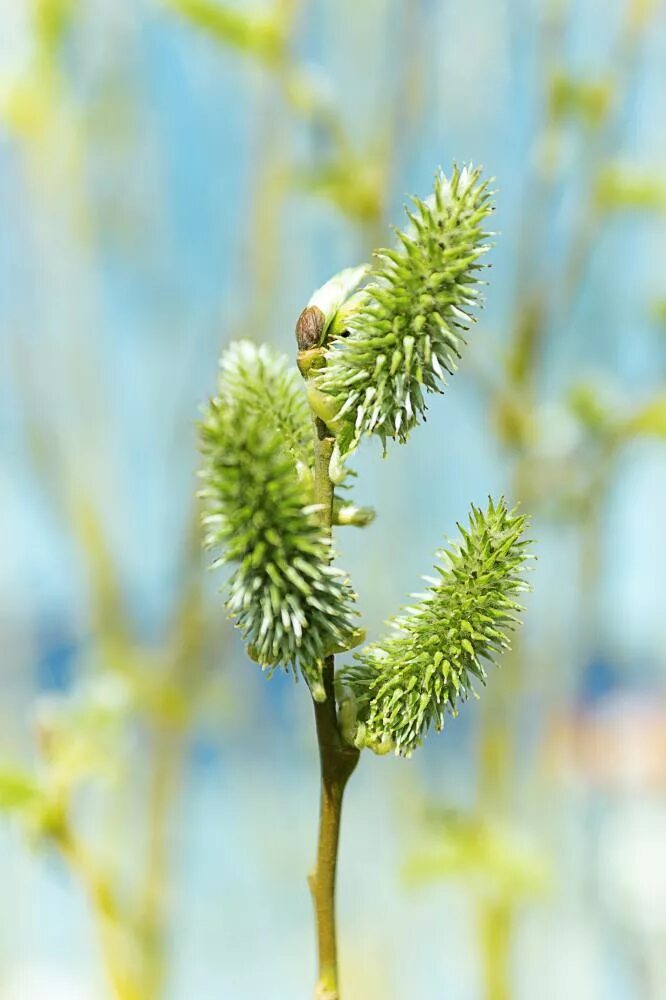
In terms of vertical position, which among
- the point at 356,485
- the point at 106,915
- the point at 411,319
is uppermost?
the point at 356,485

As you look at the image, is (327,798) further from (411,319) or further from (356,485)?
(356,485)

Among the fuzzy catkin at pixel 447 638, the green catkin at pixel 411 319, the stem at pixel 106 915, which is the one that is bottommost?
the stem at pixel 106 915

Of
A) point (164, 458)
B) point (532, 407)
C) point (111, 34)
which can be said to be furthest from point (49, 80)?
point (532, 407)

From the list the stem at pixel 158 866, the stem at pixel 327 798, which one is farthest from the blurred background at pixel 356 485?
the stem at pixel 327 798

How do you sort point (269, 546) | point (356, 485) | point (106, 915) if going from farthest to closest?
point (356, 485) < point (106, 915) < point (269, 546)

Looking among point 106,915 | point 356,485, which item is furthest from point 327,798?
point 356,485

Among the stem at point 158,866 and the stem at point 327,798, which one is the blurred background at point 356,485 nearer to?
the stem at point 158,866

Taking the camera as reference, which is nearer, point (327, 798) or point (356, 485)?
point (327, 798)
